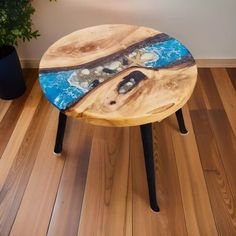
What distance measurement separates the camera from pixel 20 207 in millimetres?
1027

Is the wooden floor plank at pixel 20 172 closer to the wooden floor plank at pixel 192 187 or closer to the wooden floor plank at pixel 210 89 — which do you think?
the wooden floor plank at pixel 192 187

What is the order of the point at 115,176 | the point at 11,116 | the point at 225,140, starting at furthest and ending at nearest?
the point at 11,116
the point at 225,140
the point at 115,176

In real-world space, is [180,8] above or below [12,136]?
above

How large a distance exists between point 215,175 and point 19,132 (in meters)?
0.96

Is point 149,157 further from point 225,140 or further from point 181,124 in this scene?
point 225,140

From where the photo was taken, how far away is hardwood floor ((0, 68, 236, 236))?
97 centimetres

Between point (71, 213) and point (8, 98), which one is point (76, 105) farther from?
point (8, 98)

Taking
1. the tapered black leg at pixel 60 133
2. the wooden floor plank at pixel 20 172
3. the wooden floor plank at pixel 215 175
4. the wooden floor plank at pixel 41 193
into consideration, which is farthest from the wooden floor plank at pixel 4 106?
the wooden floor plank at pixel 215 175

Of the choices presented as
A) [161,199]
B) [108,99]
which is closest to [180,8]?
[108,99]

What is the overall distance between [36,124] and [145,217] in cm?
74

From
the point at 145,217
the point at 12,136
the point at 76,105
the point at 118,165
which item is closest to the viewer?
the point at 76,105

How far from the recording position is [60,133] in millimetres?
1121

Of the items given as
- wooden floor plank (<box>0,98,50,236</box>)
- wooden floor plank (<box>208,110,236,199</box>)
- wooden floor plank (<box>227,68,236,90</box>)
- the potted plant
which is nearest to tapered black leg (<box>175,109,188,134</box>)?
wooden floor plank (<box>208,110,236,199</box>)

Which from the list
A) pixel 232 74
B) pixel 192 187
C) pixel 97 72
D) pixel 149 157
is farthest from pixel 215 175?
pixel 232 74
